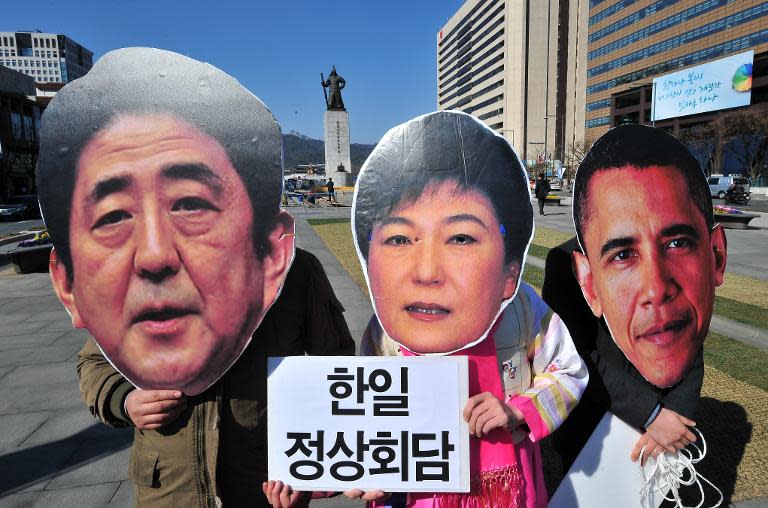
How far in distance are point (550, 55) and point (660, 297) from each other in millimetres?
104407

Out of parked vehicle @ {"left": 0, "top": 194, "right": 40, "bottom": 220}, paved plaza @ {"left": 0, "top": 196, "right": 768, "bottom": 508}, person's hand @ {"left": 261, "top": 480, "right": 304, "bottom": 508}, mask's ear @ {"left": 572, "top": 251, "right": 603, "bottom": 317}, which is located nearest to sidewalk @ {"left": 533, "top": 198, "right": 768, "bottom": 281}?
mask's ear @ {"left": 572, "top": 251, "right": 603, "bottom": 317}

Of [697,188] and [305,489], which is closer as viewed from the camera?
[305,489]

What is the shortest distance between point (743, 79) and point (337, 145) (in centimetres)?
3765

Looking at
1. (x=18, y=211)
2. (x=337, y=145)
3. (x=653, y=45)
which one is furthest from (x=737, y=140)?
(x=18, y=211)

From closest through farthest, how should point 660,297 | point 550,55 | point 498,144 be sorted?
point 498,144 < point 660,297 < point 550,55

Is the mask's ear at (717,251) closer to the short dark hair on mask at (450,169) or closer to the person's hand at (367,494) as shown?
the short dark hair on mask at (450,169)

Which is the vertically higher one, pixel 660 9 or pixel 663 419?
pixel 660 9

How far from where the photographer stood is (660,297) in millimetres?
1950

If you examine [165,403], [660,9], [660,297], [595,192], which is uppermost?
[660,9]

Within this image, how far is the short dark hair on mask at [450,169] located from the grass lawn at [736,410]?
8.67ft

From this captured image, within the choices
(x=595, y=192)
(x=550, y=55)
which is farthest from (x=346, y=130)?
(x=550, y=55)

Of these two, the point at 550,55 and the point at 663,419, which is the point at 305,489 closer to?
the point at 663,419

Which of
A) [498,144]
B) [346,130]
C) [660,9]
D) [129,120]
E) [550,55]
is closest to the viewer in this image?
[129,120]

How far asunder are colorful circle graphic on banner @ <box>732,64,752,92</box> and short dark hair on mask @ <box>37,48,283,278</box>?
52.8 m
